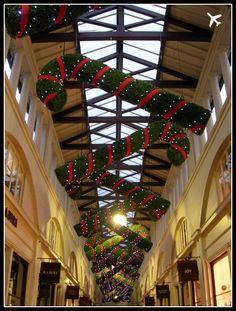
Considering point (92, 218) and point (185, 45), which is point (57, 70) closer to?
point (185, 45)

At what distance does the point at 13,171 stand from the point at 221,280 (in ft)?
20.2

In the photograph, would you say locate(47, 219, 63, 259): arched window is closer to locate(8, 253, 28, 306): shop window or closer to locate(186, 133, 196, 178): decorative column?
locate(8, 253, 28, 306): shop window

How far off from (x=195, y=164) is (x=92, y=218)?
7766 mm

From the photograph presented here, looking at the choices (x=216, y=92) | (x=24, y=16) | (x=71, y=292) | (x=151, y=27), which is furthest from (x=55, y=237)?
(x=24, y=16)

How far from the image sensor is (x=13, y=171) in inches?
352

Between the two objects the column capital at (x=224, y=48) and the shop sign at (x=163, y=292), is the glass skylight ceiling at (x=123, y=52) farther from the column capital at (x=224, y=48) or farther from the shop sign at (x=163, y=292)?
the shop sign at (x=163, y=292)

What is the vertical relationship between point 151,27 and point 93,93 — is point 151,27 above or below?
above

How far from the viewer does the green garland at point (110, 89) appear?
8.01 metres

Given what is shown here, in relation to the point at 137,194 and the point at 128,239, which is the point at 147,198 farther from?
the point at 128,239

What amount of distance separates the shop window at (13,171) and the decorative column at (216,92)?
543 centimetres

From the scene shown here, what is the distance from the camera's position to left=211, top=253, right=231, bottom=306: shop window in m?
8.57

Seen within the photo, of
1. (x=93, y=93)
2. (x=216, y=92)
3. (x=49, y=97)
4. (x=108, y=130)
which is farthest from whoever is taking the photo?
(x=108, y=130)

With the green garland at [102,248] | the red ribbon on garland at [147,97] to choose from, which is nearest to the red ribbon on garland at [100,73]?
the red ribbon on garland at [147,97]

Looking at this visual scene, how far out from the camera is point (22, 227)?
30.8 feet
